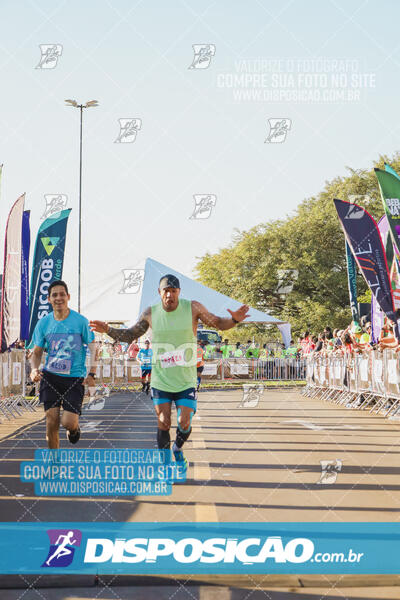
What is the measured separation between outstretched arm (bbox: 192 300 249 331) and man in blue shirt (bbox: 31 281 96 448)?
1273mm

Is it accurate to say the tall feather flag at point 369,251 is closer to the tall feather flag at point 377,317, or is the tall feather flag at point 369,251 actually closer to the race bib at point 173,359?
the tall feather flag at point 377,317

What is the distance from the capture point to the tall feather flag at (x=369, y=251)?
1653cm

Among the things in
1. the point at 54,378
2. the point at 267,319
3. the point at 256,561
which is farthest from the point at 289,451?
the point at 267,319

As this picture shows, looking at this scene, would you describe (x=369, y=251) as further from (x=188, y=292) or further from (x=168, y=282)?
(x=188, y=292)

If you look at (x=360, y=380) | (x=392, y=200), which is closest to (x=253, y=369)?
(x=360, y=380)

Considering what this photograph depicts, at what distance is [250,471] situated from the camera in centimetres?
841

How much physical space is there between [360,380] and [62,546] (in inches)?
549

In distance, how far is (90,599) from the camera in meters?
4.04

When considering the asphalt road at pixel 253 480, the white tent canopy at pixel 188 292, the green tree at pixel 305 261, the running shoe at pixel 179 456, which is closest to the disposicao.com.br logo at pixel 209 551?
the asphalt road at pixel 253 480

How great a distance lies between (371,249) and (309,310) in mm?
33829

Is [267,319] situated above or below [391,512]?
above

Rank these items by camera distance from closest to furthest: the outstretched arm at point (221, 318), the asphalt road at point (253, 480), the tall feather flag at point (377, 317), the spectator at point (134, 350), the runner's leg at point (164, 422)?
the asphalt road at point (253, 480), the outstretched arm at point (221, 318), the runner's leg at point (164, 422), the tall feather flag at point (377, 317), the spectator at point (134, 350)

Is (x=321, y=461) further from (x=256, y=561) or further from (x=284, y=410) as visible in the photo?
(x=284, y=410)

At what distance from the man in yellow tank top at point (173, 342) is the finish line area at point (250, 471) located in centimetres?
68
